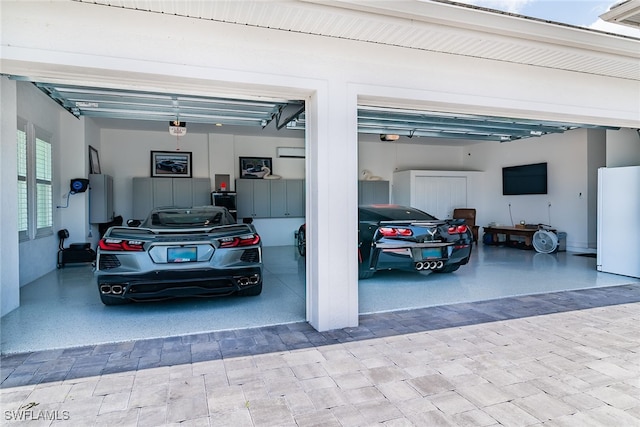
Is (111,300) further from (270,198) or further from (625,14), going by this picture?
(270,198)

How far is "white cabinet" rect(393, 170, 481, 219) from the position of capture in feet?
34.9

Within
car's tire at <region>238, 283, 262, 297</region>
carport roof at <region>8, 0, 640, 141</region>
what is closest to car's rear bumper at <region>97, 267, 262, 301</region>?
car's tire at <region>238, 283, 262, 297</region>

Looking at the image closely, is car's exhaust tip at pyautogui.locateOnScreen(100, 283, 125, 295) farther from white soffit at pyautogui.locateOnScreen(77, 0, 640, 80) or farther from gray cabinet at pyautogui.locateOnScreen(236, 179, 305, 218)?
gray cabinet at pyautogui.locateOnScreen(236, 179, 305, 218)

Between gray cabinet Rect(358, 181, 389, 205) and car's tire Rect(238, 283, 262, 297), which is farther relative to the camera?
gray cabinet Rect(358, 181, 389, 205)

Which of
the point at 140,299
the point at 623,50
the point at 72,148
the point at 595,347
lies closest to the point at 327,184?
the point at 140,299

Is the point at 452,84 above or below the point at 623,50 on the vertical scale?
below

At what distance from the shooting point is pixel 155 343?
10.5 feet

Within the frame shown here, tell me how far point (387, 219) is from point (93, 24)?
3984 millimetres

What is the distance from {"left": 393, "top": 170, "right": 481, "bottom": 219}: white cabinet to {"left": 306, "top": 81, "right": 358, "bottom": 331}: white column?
737 cm

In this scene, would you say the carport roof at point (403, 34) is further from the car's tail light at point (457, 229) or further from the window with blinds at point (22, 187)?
the car's tail light at point (457, 229)

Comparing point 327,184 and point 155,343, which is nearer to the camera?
point 155,343

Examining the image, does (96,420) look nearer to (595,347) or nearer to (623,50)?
(595,347)

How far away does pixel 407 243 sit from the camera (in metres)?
5.16

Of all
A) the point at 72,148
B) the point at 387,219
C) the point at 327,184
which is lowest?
the point at 387,219
